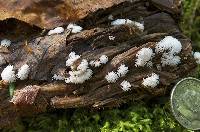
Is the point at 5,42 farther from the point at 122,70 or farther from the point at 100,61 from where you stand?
the point at 122,70

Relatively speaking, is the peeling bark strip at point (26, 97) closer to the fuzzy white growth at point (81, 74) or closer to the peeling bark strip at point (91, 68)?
the peeling bark strip at point (91, 68)

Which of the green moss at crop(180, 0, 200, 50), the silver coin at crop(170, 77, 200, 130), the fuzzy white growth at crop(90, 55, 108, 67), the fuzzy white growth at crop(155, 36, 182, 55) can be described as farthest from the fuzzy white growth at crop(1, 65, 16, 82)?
the green moss at crop(180, 0, 200, 50)

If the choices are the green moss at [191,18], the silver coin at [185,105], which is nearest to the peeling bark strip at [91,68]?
the silver coin at [185,105]

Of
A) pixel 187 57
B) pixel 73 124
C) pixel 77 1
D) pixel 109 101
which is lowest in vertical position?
pixel 73 124

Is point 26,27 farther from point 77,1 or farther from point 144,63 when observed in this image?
point 144,63

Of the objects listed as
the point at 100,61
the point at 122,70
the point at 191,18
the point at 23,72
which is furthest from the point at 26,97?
the point at 191,18

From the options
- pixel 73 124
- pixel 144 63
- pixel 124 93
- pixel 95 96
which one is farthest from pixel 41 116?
pixel 144 63
